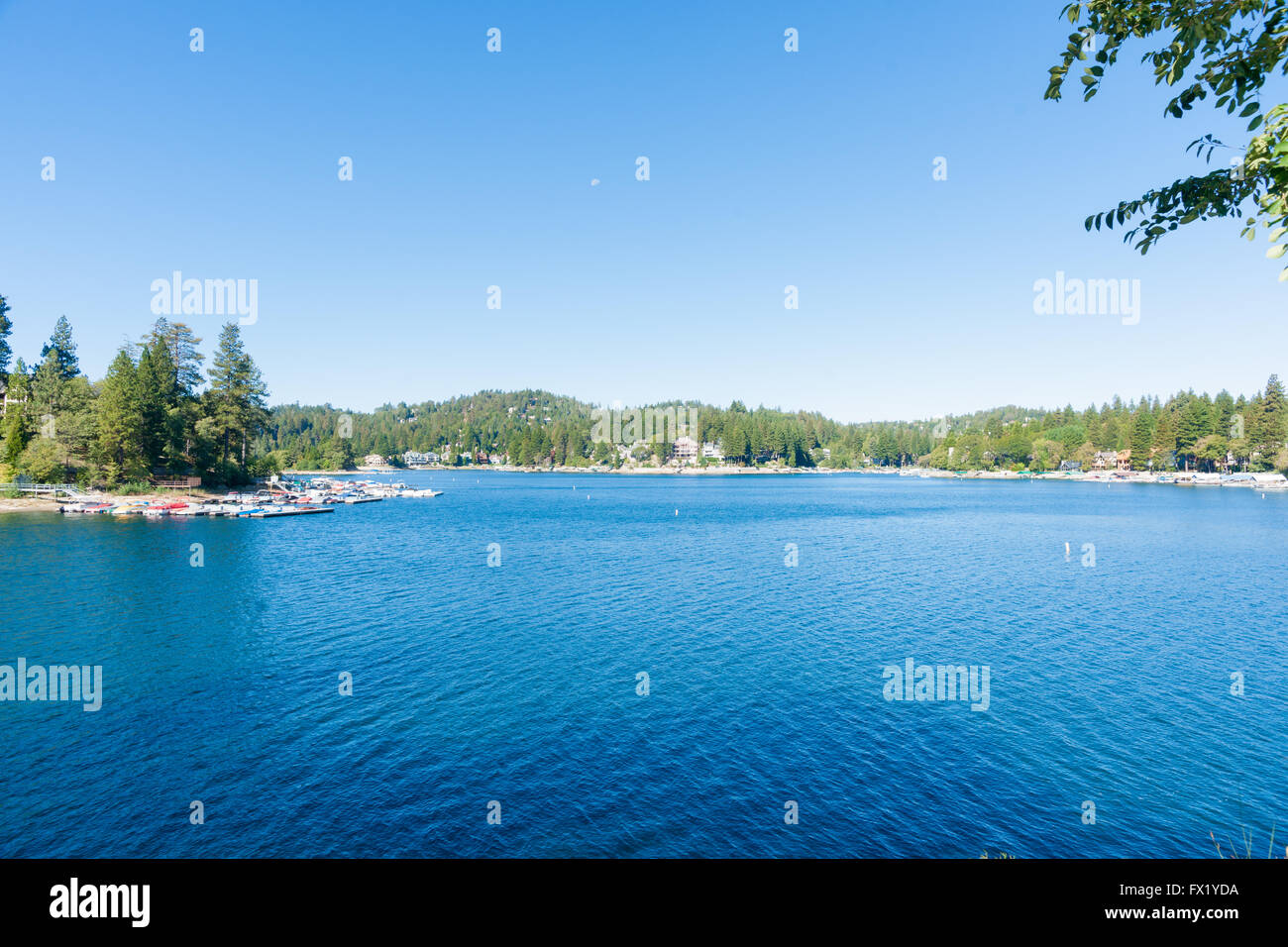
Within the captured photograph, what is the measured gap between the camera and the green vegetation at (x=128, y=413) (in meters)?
81.3

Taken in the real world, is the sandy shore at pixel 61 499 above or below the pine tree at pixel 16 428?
below

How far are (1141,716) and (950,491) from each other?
145530mm

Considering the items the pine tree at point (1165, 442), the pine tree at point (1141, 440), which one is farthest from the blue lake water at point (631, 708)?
the pine tree at point (1141, 440)

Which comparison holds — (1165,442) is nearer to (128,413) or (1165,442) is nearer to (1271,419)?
(1271,419)

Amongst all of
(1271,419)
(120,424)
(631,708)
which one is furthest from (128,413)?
(1271,419)

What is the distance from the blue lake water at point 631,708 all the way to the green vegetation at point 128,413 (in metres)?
30.7

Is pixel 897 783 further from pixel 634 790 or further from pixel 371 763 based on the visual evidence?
pixel 371 763

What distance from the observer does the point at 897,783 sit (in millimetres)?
20312

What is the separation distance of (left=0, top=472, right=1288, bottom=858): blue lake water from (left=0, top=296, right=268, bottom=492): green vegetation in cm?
3065

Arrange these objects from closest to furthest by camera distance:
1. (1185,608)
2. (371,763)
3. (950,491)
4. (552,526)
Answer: (371,763) < (1185,608) < (552,526) < (950,491)

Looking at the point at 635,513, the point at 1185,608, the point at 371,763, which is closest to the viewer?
the point at 371,763

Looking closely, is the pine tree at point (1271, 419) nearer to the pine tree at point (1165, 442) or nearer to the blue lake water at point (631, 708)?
the pine tree at point (1165, 442)

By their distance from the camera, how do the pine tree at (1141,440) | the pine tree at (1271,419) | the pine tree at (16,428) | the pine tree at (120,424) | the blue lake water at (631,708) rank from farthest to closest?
the pine tree at (1141,440)
the pine tree at (1271,419)
the pine tree at (16,428)
the pine tree at (120,424)
the blue lake water at (631,708)
